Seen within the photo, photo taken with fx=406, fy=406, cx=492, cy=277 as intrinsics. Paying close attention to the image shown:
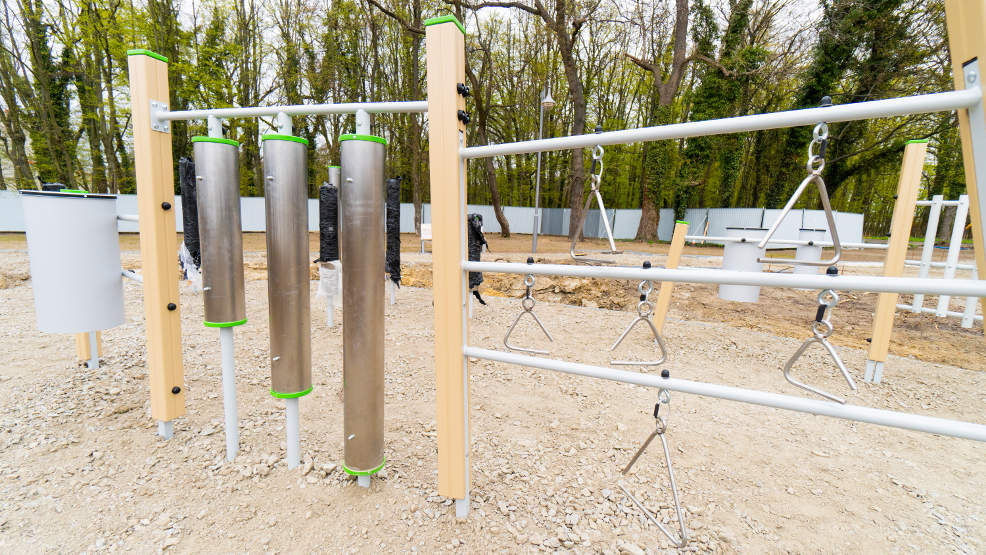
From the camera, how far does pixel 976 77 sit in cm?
89

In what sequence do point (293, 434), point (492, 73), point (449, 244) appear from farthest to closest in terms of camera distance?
point (492, 73) < point (293, 434) < point (449, 244)

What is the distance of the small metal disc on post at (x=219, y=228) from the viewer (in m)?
1.77

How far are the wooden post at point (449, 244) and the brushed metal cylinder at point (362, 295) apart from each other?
10.2 inches

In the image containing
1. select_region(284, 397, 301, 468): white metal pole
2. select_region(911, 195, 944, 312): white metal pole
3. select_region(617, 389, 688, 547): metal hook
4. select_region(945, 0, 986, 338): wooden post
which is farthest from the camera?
select_region(911, 195, 944, 312): white metal pole

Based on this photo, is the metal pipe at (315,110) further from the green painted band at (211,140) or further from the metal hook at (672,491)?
the metal hook at (672,491)

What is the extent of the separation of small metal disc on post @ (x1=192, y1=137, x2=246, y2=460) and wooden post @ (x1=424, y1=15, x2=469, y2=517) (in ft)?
3.21

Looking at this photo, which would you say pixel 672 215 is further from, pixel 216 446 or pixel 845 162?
pixel 216 446

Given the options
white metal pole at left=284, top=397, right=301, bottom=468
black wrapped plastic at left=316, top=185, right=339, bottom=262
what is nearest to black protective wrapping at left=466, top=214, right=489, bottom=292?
black wrapped plastic at left=316, top=185, right=339, bottom=262

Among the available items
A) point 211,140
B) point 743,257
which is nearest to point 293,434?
point 211,140

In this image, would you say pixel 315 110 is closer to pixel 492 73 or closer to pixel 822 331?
pixel 822 331

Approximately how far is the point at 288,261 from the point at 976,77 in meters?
2.13

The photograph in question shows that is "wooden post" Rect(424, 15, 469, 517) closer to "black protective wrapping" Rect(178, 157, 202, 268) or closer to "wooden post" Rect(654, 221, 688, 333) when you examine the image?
"black protective wrapping" Rect(178, 157, 202, 268)

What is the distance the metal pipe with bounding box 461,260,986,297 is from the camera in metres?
0.92

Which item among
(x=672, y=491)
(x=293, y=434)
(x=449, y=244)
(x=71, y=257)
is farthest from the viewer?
(x=71, y=257)
